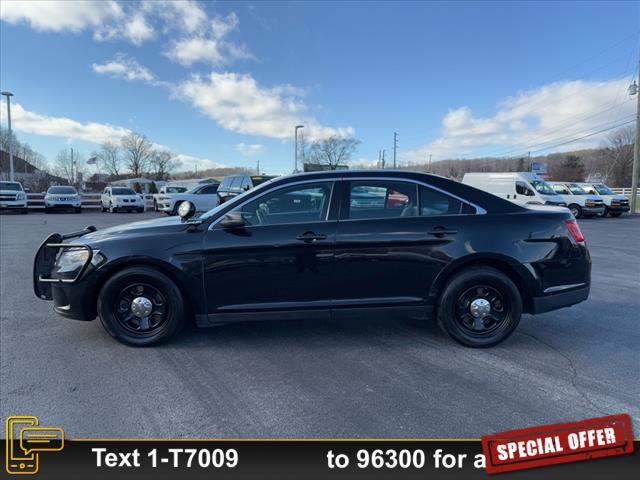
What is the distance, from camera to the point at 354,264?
3.68m

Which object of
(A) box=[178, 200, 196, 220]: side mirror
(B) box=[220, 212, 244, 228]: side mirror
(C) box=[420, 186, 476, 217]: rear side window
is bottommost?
(B) box=[220, 212, 244, 228]: side mirror

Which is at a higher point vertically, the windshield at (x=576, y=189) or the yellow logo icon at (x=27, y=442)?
the windshield at (x=576, y=189)

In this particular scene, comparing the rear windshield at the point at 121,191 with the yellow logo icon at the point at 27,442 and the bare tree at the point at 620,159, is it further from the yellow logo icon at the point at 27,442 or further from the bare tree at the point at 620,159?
the bare tree at the point at 620,159

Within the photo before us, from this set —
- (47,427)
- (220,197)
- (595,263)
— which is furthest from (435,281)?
(220,197)

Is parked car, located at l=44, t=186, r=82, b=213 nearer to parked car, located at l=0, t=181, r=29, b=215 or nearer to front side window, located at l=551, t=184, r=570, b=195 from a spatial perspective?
parked car, located at l=0, t=181, r=29, b=215

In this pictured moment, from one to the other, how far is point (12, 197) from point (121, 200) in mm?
5359

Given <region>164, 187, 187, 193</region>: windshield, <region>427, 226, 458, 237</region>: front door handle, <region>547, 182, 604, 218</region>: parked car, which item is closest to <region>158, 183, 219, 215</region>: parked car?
<region>164, 187, 187, 193</region>: windshield

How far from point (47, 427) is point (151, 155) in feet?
258

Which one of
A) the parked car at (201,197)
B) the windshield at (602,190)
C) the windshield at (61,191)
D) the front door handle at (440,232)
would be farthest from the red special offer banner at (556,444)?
the windshield at (61,191)

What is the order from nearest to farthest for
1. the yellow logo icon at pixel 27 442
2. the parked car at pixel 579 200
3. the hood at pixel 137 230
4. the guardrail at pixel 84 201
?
1. the yellow logo icon at pixel 27 442
2. the hood at pixel 137 230
3. the parked car at pixel 579 200
4. the guardrail at pixel 84 201

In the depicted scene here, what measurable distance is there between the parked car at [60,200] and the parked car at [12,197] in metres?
1.10

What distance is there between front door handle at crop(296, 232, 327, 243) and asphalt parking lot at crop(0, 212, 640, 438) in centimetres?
107

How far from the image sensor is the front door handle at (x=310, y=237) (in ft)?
11.9

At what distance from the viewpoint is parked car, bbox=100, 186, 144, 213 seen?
23.9 m
